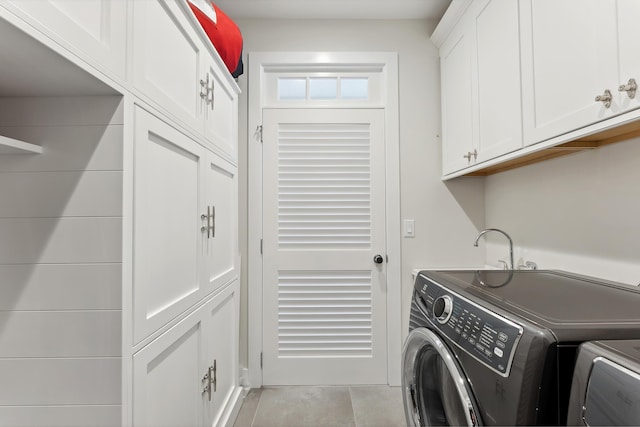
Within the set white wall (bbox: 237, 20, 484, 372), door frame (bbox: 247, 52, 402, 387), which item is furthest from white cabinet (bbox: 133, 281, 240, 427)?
Result: white wall (bbox: 237, 20, 484, 372)

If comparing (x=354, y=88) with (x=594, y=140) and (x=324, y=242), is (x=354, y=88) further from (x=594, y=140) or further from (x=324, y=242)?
(x=594, y=140)

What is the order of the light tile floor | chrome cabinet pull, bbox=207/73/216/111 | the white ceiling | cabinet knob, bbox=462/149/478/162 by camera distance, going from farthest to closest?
the white ceiling, the light tile floor, cabinet knob, bbox=462/149/478/162, chrome cabinet pull, bbox=207/73/216/111

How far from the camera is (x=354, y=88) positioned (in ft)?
7.91

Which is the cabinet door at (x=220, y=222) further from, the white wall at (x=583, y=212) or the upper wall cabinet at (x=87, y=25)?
the white wall at (x=583, y=212)

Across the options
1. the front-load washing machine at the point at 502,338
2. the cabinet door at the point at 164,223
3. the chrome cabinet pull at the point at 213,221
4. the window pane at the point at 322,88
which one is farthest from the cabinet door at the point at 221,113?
the front-load washing machine at the point at 502,338

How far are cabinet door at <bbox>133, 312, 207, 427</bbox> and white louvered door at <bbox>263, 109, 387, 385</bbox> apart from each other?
95cm

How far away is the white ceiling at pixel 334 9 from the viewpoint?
2184 millimetres

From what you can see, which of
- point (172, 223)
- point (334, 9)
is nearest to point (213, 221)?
point (172, 223)

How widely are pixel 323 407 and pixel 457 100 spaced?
6.84 feet

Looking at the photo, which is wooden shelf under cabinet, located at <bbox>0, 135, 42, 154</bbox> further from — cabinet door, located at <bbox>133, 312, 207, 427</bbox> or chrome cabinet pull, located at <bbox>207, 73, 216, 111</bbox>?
chrome cabinet pull, located at <bbox>207, 73, 216, 111</bbox>

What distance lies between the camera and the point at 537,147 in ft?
4.19

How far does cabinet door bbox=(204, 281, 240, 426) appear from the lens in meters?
1.55

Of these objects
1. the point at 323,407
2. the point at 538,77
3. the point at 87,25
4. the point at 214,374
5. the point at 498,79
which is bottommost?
the point at 323,407

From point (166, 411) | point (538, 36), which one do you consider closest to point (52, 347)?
point (166, 411)
